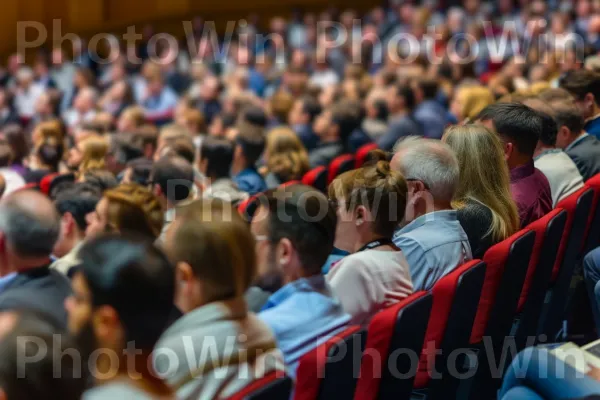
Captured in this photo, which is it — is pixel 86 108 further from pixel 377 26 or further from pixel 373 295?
pixel 373 295

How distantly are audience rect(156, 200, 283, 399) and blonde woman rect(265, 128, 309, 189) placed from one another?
2.93 metres

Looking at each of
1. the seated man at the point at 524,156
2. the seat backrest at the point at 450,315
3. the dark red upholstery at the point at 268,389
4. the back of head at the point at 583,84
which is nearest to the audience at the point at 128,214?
the seat backrest at the point at 450,315

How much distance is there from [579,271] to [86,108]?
5.89m

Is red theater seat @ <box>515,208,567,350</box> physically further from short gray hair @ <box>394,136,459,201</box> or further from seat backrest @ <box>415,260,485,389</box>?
seat backrest @ <box>415,260,485,389</box>

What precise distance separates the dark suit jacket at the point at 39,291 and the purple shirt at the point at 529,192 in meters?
1.70

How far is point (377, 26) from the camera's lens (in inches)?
443

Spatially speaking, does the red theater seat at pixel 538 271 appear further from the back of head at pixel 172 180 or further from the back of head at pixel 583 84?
the back of head at pixel 583 84

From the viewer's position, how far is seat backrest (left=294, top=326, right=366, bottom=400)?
76.8 inches

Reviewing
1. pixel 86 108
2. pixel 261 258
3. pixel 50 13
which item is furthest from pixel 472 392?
pixel 50 13

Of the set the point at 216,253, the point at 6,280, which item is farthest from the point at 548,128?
the point at 6,280

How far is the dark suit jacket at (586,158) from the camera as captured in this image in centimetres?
400

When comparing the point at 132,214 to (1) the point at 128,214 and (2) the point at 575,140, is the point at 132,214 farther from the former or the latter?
(2) the point at 575,140

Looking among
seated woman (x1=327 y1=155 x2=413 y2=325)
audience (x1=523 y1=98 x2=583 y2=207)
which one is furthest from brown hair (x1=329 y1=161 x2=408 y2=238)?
audience (x1=523 y1=98 x2=583 y2=207)

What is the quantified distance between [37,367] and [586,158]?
121 inches
